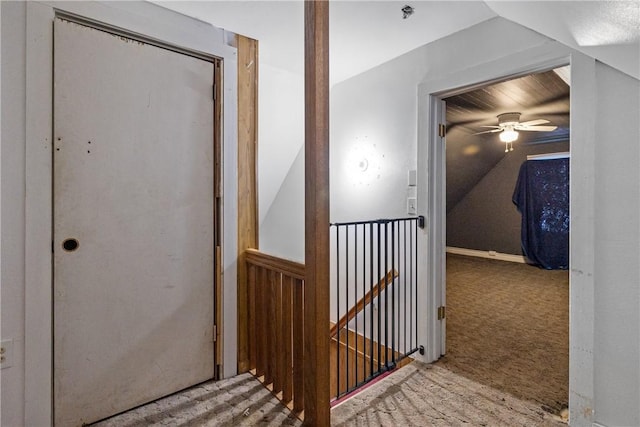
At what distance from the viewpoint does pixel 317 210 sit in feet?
4.32

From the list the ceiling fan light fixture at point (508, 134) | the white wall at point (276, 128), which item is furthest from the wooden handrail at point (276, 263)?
the ceiling fan light fixture at point (508, 134)

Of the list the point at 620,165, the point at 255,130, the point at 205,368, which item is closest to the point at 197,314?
the point at 205,368

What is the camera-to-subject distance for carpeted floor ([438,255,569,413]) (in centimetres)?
195

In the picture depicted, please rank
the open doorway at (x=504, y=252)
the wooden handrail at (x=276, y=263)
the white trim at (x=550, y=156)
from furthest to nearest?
the white trim at (x=550, y=156)
the open doorway at (x=504, y=252)
the wooden handrail at (x=276, y=263)

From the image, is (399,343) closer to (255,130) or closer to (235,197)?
(235,197)

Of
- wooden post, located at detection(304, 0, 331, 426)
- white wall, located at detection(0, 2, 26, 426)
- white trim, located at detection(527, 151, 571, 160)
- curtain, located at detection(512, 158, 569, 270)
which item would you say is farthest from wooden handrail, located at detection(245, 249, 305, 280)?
white trim, located at detection(527, 151, 571, 160)

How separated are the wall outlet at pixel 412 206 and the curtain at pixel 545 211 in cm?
439

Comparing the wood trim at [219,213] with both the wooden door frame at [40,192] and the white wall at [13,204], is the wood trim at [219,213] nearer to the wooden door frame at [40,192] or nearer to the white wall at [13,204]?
the wooden door frame at [40,192]

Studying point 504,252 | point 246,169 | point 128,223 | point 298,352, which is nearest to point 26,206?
point 128,223

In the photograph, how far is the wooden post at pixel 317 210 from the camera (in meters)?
1.29

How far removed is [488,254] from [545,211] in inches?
52.4

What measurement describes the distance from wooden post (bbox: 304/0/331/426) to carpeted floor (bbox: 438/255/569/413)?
1207 millimetres

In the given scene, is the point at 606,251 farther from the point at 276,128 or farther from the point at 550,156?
the point at 550,156

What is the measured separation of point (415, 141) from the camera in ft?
7.42
